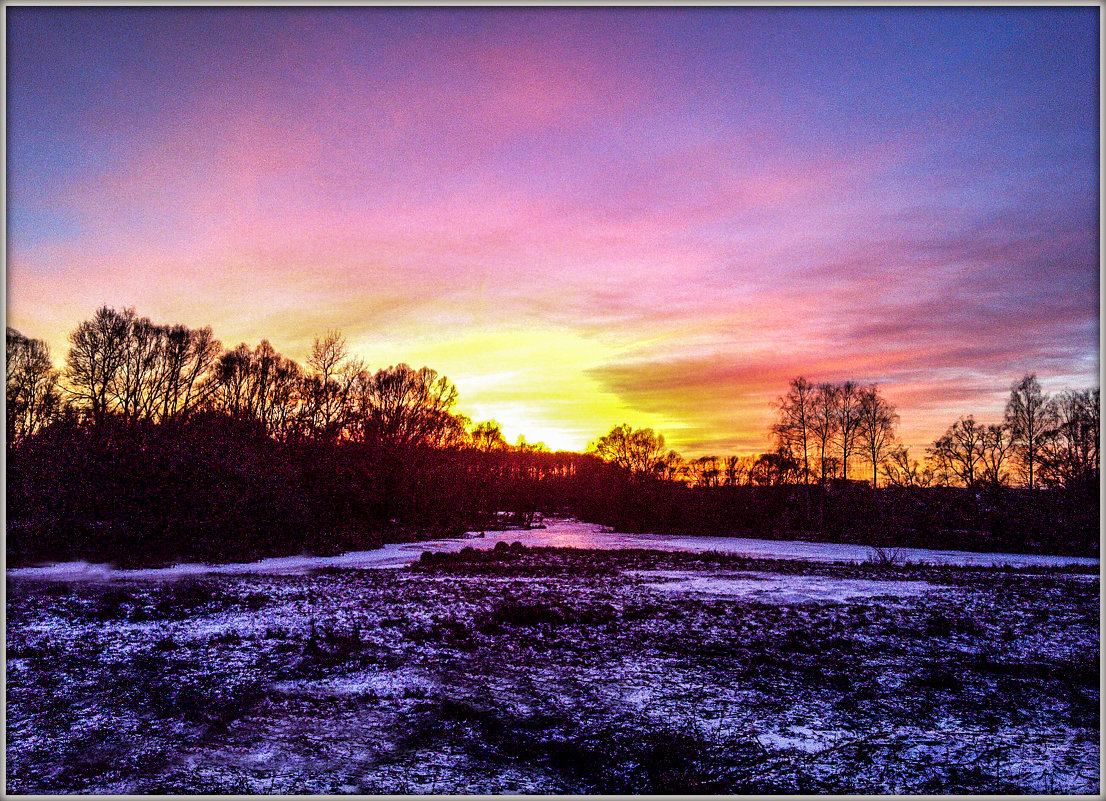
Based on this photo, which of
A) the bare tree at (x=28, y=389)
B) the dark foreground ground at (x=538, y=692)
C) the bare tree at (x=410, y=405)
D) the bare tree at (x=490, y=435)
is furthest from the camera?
the bare tree at (x=490, y=435)

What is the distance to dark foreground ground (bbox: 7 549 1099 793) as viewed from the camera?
23.7 ft

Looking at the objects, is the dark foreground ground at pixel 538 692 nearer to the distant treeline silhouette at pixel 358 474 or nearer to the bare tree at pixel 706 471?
the distant treeline silhouette at pixel 358 474

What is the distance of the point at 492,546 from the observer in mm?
34969

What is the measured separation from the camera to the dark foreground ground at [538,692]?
7211 millimetres

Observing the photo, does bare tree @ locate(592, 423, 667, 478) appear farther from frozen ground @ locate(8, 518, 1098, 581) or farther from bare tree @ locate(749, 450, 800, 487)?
frozen ground @ locate(8, 518, 1098, 581)

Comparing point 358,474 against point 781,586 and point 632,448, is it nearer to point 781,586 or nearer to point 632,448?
point 781,586

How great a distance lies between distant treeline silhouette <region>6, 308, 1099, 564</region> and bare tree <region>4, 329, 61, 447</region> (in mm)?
183

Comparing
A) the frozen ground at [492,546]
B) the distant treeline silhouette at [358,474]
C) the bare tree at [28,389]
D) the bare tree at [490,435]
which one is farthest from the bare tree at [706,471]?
the bare tree at [28,389]

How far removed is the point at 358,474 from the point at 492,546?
14.1 meters

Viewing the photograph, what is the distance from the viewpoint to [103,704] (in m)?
9.14

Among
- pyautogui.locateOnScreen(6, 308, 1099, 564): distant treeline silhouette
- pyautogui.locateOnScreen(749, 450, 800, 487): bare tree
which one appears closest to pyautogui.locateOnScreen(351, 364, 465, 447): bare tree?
pyautogui.locateOnScreen(6, 308, 1099, 564): distant treeline silhouette

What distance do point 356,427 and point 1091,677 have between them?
4963 cm

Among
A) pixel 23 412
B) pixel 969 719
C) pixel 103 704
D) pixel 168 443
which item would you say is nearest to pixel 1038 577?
pixel 969 719

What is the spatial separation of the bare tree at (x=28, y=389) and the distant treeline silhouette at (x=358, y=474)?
7.2 inches
